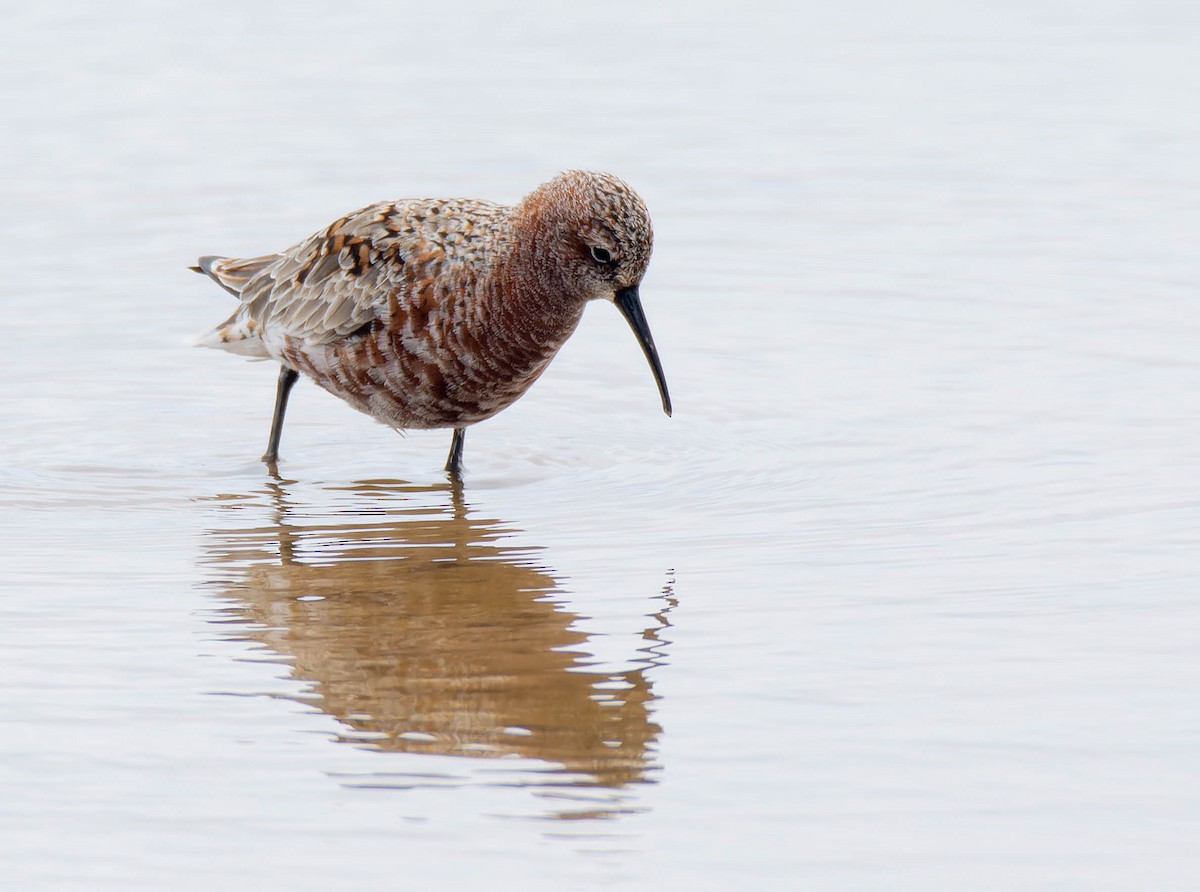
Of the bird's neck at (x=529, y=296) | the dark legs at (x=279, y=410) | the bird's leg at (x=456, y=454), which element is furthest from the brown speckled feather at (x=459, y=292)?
the dark legs at (x=279, y=410)

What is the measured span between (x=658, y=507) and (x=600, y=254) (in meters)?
1.21

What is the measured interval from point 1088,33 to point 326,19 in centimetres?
787

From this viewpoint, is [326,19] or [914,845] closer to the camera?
[914,845]

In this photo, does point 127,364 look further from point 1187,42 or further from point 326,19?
point 1187,42

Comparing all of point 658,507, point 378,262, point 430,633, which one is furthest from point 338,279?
point 430,633

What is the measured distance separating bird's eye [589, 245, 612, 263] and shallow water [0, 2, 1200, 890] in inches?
46.0

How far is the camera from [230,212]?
47.1ft

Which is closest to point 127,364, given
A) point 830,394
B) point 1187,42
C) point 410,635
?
point 830,394

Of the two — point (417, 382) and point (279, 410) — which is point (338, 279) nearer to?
point (417, 382)

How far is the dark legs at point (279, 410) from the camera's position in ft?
32.9

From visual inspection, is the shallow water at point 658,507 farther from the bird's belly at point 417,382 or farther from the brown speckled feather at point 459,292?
Result: the brown speckled feather at point 459,292

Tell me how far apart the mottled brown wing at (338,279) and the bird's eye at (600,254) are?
1027mm

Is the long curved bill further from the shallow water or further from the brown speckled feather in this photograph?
the shallow water

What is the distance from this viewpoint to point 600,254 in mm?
8555
